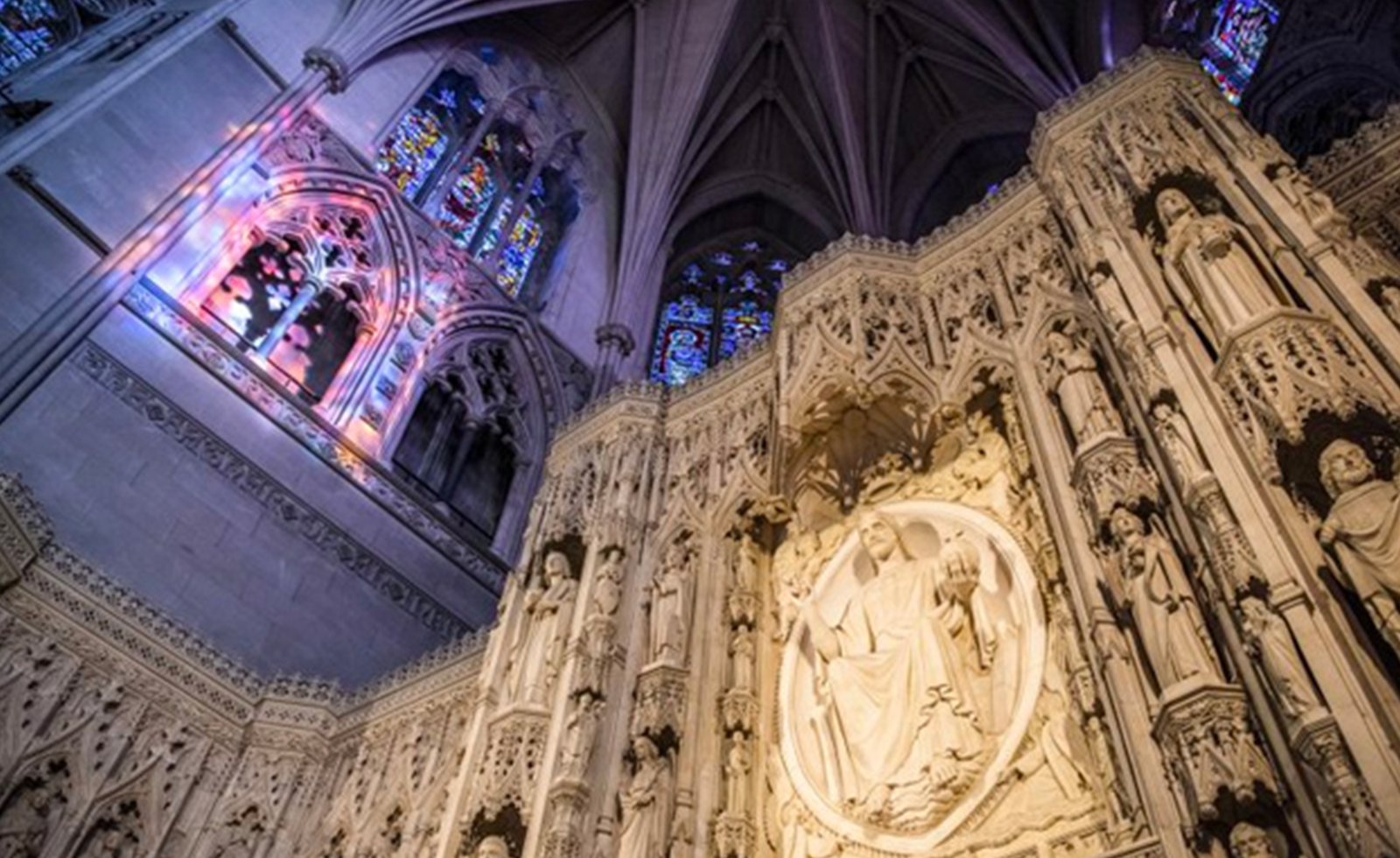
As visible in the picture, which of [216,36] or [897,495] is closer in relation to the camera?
[897,495]

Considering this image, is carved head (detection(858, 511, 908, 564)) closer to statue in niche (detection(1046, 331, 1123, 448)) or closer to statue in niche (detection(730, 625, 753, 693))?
statue in niche (detection(730, 625, 753, 693))

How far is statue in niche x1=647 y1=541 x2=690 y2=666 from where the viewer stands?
22.0 feet

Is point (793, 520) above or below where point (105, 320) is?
below

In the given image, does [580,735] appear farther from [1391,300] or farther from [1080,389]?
[1391,300]

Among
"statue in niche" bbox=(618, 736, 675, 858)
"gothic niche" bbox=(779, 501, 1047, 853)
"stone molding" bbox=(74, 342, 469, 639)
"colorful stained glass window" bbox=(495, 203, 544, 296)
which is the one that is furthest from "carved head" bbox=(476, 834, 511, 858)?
"colorful stained glass window" bbox=(495, 203, 544, 296)

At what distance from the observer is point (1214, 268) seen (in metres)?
5.16

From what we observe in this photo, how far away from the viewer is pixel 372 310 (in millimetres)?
13898

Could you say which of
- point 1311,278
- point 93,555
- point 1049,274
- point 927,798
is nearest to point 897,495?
point 1049,274

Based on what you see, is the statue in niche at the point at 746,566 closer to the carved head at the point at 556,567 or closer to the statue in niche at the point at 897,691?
the statue in niche at the point at 897,691

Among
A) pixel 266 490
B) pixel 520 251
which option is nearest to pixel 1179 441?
pixel 266 490

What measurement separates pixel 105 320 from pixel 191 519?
2.21m

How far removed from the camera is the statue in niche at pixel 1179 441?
4590 mm

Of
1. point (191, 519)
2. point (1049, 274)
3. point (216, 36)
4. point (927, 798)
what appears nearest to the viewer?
point (927, 798)

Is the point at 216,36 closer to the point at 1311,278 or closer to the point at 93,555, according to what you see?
the point at 93,555
